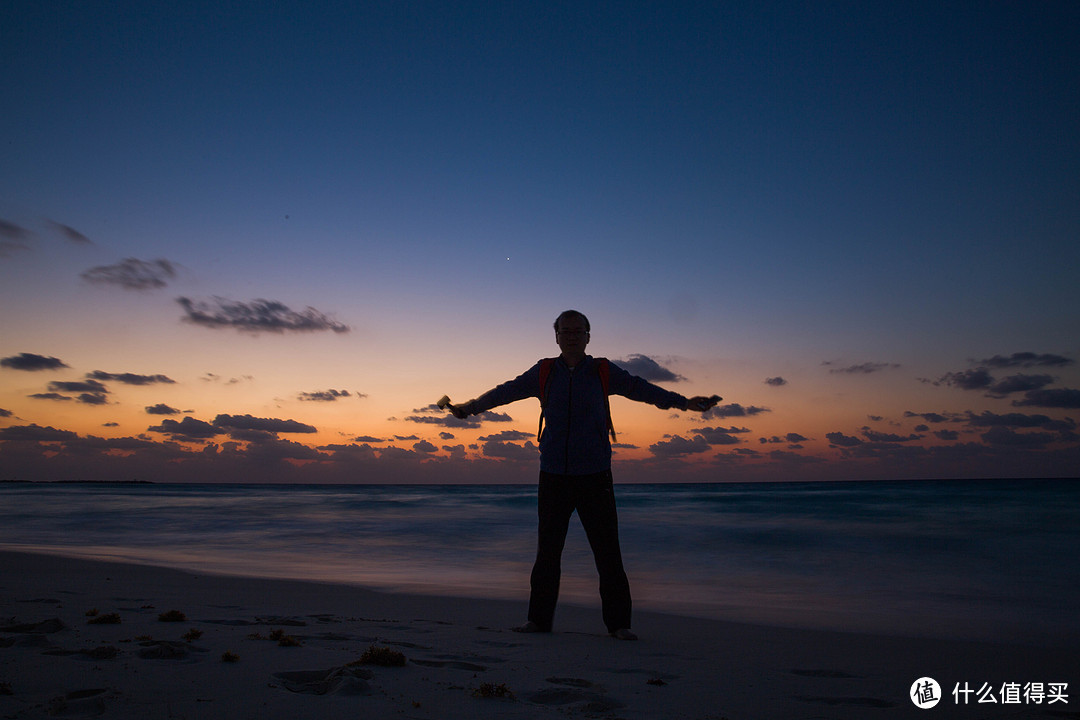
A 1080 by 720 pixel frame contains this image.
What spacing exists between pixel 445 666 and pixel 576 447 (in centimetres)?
152

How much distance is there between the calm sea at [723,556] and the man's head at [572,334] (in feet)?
9.68

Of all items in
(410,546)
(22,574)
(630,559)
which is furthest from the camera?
(410,546)

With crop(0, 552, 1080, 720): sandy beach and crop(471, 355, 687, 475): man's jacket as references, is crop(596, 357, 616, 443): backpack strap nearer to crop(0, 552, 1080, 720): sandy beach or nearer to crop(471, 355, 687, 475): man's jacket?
crop(471, 355, 687, 475): man's jacket

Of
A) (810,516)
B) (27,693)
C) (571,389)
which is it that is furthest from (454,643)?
(810,516)

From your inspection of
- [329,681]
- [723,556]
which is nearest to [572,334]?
[329,681]

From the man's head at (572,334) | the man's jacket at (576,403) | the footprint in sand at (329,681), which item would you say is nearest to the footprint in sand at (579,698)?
the footprint in sand at (329,681)

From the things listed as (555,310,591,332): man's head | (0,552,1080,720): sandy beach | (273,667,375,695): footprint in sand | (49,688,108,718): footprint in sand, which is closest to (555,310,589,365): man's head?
(555,310,591,332): man's head

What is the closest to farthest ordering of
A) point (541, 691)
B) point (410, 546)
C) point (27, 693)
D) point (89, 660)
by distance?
1. point (27, 693)
2. point (541, 691)
3. point (89, 660)
4. point (410, 546)

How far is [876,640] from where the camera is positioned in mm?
4641

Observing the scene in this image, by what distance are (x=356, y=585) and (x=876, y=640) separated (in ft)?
16.6

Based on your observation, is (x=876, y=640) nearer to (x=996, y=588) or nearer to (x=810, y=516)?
(x=996, y=588)

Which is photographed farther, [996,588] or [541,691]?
[996,588]

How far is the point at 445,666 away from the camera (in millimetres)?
3201

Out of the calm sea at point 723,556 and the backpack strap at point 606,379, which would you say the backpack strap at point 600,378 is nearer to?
the backpack strap at point 606,379
